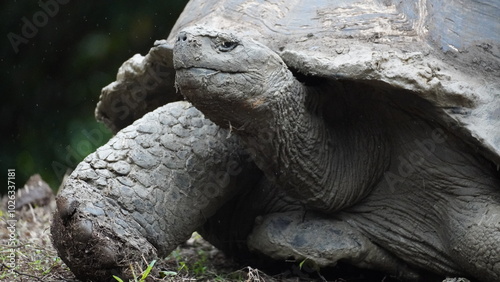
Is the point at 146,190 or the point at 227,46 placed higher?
the point at 227,46

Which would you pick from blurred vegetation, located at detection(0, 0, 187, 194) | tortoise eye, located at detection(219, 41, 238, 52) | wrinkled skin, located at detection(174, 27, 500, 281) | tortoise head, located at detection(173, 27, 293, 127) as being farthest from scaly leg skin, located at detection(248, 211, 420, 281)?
blurred vegetation, located at detection(0, 0, 187, 194)

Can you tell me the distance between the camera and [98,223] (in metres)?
3.12

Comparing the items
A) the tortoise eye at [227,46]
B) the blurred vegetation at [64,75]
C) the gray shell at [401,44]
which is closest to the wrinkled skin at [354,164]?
the tortoise eye at [227,46]

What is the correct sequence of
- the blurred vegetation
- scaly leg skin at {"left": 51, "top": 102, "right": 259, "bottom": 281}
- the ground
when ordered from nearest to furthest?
1. scaly leg skin at {"left": 51, "top": 102, "right": 259, "bottom": 281}
2. the ground
3. the blurred vegetation

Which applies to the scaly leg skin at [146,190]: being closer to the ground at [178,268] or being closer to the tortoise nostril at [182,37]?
the ground at [178,268]

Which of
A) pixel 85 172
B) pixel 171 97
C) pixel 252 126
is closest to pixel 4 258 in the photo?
pixel 85 172

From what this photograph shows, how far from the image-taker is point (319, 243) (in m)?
3.44

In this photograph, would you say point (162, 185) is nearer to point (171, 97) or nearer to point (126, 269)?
point (126, 269)

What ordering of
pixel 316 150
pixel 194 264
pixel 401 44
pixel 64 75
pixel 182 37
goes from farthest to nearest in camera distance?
pixel 64 75
pixel 194 264
pixel 316 150
pixel 401 44
pixel 182 37

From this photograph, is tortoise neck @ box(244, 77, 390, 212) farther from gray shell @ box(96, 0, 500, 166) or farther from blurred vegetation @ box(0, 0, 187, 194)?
blurred vegetation @ box(0, 0, 187, 194)

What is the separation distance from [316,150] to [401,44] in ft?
1.88

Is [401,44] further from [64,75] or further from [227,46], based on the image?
[64,75]

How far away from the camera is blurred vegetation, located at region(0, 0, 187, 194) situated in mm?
6852

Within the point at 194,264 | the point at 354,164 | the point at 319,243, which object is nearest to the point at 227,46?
the point at 354,164
